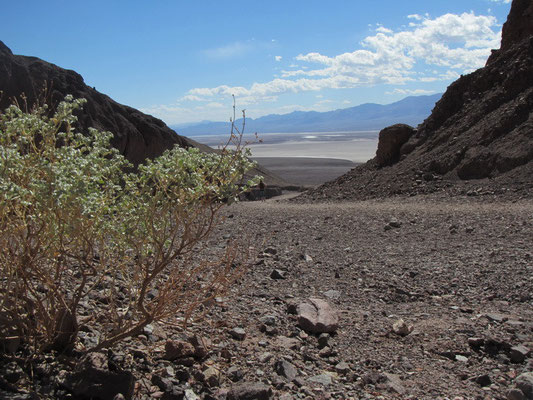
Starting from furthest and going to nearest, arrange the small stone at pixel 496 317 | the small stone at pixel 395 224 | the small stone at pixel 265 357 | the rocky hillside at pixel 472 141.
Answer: the rocky hillside at pixel 472 141 → the small stone at pixel 395 224 → the small stone at pixel 496 317 → the small stone at pixel 265 357

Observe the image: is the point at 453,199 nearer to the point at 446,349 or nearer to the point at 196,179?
the point at 446,349

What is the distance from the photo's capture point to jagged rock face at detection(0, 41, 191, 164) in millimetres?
25188

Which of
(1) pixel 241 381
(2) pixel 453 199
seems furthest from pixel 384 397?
(2) pixel 453 199

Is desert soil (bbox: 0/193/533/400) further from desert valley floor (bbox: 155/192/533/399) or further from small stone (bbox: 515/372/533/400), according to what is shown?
small stone (bbox: 515/372/533/400)

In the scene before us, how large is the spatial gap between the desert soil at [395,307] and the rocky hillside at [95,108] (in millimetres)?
19713

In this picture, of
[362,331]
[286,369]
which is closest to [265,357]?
[286,369]

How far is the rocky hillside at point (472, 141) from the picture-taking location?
1402cm

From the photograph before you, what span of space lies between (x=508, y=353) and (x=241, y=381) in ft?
6.97

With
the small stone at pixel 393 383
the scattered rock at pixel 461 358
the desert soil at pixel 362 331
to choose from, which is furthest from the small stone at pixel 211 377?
the scattered rock at pixel 461 358

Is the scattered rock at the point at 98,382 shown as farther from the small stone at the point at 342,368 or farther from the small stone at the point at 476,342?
the small stone at the point at 476,342

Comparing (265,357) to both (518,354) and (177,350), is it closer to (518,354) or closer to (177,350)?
(177,350)

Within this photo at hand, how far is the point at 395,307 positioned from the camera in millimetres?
5125

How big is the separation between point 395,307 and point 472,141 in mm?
12050

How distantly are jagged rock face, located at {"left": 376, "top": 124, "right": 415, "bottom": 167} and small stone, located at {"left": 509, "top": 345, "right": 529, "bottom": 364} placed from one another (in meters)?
15.2
